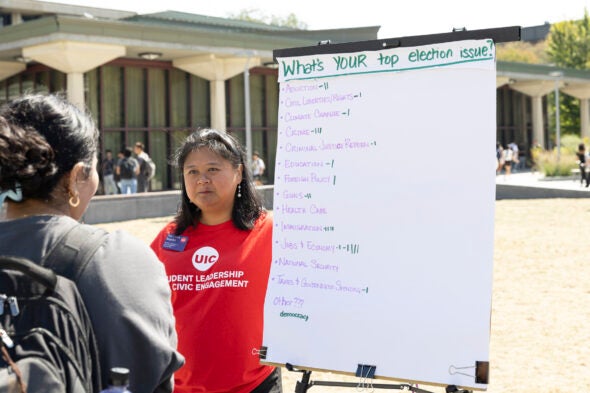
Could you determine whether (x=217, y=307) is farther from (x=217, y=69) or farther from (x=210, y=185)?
(x=217, y=69)

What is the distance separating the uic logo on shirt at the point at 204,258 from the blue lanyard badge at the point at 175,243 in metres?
0.09

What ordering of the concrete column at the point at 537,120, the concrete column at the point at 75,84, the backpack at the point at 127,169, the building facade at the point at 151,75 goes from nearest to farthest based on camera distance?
the backpack at the point at 127,169, the building facade at the point at 151,75, the concrete column at the point at 75,84, the concrete column at the point at 537,120

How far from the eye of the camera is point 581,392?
19.4ft

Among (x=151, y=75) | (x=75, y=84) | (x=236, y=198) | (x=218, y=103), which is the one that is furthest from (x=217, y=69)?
(x=236, y=198)

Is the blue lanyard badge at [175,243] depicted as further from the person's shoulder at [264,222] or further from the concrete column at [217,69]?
the concrete column at [217,69]

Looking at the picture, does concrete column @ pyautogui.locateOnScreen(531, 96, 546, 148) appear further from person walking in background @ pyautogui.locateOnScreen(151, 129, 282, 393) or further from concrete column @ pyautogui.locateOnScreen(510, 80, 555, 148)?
person walking in background @ pyautogui.locateOnScreen(151, 129, 282, 393)

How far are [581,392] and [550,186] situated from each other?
22.7 meters

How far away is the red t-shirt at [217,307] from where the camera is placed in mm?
3275

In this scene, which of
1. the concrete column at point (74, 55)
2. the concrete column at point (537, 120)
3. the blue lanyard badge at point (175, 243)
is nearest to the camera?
the blue lanyard badge at point (175, 243)

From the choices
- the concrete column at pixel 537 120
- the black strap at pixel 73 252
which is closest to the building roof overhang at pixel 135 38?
the concrete column at pixel 537 120

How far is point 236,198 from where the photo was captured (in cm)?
365

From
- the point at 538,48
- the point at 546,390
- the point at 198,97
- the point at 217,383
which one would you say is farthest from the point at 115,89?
the point at 538,48

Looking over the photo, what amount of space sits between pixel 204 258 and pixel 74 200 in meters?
1.45

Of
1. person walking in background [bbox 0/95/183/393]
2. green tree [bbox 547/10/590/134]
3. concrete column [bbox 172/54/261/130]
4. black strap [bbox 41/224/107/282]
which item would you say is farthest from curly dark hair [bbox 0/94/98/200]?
green tree [bbox 547/10/590/134]
